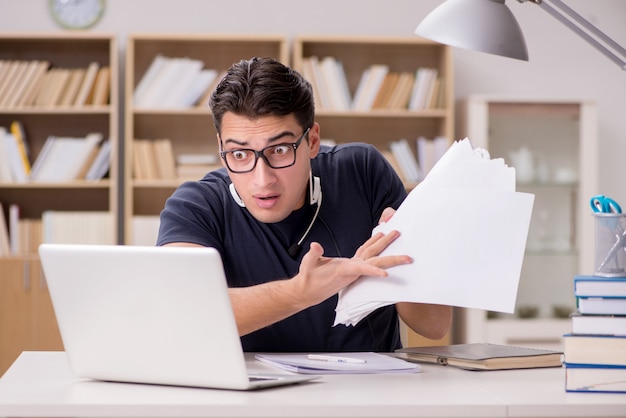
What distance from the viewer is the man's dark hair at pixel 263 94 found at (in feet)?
6.22

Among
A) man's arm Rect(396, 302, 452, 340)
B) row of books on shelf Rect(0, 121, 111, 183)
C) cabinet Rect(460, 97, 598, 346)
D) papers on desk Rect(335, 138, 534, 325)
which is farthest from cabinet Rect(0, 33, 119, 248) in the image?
papers on desk Rect(335, 138, 534, 325)

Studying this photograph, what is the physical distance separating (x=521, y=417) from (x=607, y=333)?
0.25 meters

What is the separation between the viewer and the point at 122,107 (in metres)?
4.81

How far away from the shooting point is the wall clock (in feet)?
15.6

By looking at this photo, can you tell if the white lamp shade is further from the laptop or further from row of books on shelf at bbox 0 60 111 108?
row of books on shelf at bbox 0 60 111 108

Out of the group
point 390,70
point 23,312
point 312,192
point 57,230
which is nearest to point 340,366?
point 312,192

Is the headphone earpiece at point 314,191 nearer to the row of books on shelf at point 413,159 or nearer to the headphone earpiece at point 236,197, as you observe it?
the headphone earpiece at point 236,197

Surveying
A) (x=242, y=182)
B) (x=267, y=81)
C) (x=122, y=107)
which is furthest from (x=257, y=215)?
(x=122, y=107)

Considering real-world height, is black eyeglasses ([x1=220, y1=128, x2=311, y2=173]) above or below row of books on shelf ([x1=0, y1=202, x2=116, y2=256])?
above

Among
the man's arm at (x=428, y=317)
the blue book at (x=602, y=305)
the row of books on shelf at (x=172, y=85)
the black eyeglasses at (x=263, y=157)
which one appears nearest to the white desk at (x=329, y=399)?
the blue book at (x=602, y=305)

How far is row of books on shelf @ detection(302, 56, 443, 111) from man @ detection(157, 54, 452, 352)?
2.48m

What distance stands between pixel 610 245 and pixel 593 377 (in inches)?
9.0

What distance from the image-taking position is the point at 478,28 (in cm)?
176

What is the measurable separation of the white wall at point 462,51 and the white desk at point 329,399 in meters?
3.56
